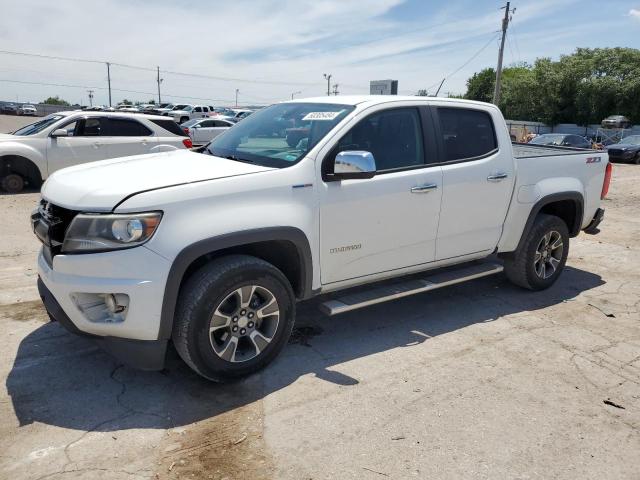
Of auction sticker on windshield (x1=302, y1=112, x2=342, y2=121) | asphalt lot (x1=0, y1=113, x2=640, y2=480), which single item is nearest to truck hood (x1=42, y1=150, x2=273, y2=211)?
auction sticker on windshield (x1=302, y1=112, x2=342, y2=121)

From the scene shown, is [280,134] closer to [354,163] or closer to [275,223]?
[354,163]

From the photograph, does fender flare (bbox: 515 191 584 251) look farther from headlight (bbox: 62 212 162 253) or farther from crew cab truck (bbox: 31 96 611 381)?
headlight (bbox: 62 212 162 253)

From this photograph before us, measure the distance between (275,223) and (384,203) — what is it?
3.09ft

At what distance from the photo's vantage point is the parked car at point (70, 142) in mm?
10305

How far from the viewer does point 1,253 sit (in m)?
6.50

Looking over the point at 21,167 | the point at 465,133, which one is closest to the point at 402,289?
the point at 465,133

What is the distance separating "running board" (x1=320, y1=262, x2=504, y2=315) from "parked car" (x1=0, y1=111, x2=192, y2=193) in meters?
7.15

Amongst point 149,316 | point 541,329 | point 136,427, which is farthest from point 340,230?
point 541,329

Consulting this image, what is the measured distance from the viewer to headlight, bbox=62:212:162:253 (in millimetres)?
3098

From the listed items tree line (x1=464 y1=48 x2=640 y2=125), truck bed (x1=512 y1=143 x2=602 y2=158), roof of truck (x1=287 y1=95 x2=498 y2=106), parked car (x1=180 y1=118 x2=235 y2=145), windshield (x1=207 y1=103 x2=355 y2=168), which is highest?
tree line (x1=464 y1=48 x2=640 y2=125)

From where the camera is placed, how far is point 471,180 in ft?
15.1

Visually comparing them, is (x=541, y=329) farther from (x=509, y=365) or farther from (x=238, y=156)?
(x=238, y=156)

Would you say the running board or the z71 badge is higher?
the z71 badge

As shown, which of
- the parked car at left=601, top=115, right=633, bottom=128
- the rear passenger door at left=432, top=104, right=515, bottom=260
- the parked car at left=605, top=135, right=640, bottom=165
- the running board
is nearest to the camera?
the running board
